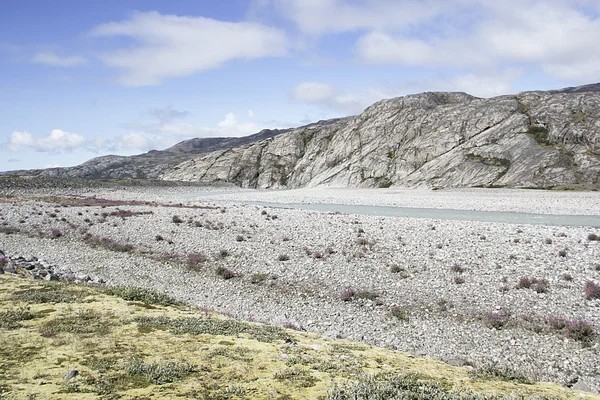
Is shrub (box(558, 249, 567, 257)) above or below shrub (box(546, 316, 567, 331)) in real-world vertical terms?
above

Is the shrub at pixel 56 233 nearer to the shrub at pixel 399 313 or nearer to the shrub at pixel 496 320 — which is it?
the shrub at pixel 399 313

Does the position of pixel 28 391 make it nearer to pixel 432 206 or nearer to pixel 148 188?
pixel 432 206

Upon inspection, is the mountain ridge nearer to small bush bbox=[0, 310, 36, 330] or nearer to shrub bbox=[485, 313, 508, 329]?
shrub bbox=[485, 313, 508, 329]

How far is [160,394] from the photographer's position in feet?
23.0

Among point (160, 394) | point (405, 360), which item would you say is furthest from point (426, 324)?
point (160, 394)

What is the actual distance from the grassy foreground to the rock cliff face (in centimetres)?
9411

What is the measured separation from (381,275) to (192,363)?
16158 mm

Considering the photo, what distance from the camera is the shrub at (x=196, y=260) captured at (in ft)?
85.1

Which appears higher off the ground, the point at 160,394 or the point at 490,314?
the point at 160,394

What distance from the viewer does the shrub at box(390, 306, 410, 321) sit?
58.8 ft

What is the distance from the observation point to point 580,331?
15.4 meters

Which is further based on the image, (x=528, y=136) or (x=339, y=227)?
(x=528, y=136)

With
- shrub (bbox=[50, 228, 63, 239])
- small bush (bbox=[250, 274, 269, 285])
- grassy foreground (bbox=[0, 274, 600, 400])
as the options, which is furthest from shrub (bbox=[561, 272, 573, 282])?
shrub (bbox=[50, 228, 63, 239])

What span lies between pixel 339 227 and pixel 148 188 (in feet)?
334
